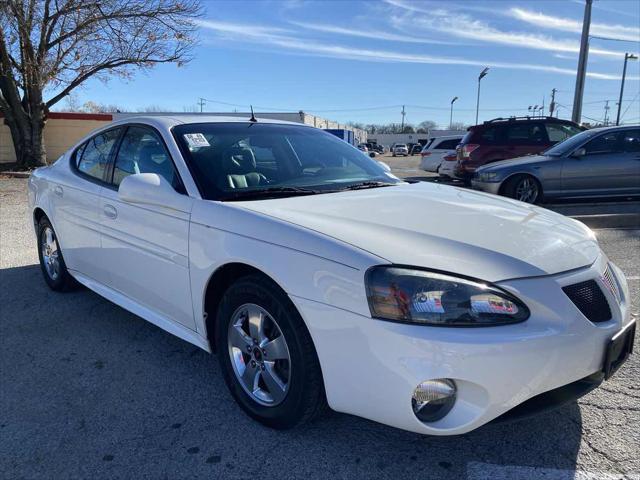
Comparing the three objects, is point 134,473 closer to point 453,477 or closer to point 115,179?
point 453,477

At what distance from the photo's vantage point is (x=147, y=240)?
3.16m

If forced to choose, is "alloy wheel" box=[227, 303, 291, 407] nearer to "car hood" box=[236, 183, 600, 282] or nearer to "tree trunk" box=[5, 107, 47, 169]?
Result: "car hood" box=[236, 183, 600, 282]

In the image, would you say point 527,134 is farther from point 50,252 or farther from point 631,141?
point 50,252

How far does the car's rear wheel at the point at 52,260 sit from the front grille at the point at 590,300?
4.10 metres

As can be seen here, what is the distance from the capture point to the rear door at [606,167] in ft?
28.1

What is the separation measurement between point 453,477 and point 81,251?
326cm

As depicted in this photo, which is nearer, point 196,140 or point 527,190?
point 196,140

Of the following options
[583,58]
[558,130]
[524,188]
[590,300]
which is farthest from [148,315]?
[583,58]

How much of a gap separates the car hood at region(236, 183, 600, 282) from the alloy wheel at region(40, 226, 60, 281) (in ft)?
9.16

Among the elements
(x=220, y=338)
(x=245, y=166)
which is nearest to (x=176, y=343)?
(x=220, y=338)

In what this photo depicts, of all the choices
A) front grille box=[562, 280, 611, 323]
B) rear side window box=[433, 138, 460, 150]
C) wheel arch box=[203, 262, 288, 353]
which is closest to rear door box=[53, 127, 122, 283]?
wheel arch box=[203, 262, 288, 353]

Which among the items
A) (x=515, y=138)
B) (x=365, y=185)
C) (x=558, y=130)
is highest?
(x=558, y=130)

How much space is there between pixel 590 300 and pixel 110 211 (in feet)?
9.90

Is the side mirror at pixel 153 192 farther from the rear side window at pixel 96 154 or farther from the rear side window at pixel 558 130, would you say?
the rear side window at pixel 558 130
